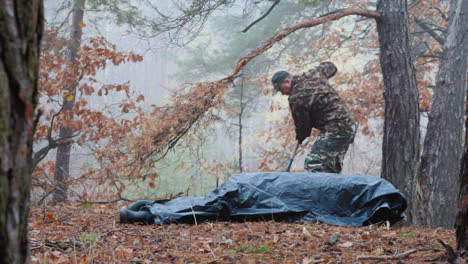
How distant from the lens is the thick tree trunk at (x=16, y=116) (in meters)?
0.86

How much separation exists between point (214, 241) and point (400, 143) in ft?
12.4

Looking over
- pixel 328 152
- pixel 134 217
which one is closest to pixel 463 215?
pixel 134 217

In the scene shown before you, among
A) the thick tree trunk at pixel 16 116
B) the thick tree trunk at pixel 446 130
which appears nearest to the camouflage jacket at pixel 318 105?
the thick tree trunk at pixel 446 130

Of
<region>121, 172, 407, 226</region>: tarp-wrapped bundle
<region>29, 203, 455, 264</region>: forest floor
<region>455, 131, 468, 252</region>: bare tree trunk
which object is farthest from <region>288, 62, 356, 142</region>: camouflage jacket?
<region>455, 131, 468, 252</region>: bare tree trunk

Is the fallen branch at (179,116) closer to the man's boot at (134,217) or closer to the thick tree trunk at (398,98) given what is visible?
the thick tree trunk at (398,98)

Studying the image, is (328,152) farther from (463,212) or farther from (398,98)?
(463,212)

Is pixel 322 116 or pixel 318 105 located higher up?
pixel 318 105

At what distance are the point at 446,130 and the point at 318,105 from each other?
3.56m

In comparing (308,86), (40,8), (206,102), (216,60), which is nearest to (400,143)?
(308,86)

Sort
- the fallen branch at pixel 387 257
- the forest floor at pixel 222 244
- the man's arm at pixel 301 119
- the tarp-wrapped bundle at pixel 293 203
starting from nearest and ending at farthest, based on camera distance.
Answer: the fallen branch at pixel 387 257, the forest floor at pixel 222 244, the tarp-wrapped bundle at pixel 293 203, the man's arm at pixel 301 119

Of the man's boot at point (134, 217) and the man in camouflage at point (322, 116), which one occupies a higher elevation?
the man in camouflage at point (322, 116)

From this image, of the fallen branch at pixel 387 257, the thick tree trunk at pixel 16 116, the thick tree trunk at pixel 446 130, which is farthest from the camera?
the thick tree trunk at pixel 446 130

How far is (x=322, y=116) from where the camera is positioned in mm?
5676

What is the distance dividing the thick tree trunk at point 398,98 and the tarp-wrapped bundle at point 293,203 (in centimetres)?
172
